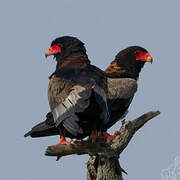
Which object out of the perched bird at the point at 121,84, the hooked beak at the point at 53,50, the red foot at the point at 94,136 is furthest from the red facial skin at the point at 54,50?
the red foot at the point at 94,136

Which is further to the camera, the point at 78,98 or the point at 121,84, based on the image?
the point at 121,84

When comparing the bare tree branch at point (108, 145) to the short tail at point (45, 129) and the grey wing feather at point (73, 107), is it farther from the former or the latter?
the short tail at point (45, 129)

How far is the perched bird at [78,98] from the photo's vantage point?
9.47 metres

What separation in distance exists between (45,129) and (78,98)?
223 centimetres

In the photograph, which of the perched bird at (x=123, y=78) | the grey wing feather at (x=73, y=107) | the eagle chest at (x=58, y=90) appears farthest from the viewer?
the perched bird at (x=123, y=78)

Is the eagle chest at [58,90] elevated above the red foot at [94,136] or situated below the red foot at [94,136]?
above

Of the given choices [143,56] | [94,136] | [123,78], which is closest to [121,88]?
[123,78]

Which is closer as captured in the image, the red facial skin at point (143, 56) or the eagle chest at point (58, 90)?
the eagle chest at point (58, 90)

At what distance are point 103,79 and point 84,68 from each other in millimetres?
443

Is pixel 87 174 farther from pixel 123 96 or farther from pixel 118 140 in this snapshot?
pixel 123 96

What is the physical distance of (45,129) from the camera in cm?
1142

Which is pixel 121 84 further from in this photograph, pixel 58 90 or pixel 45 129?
pixel 58 90

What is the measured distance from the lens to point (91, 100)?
947 cm

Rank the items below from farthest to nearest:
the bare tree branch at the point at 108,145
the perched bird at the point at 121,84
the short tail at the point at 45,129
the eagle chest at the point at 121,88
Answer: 1. the eagle chest at the point at 121,88
2. the perched bird at the point at 121,84
3. the short tail at the point at 45,129
4. the bare tree branch at the point at 108,145
